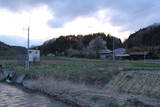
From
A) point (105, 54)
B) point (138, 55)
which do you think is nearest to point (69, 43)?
point (105, 54)

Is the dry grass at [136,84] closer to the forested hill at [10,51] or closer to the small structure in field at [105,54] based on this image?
the small structure in field at [105,54]

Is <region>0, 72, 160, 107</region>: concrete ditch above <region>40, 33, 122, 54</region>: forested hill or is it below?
below

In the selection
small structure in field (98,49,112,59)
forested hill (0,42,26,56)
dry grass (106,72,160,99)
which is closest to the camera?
dry grass (106,72,160,99)

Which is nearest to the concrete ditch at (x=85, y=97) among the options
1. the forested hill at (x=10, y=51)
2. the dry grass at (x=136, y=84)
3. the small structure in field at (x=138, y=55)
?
the dry grass at (x=136, y=84)

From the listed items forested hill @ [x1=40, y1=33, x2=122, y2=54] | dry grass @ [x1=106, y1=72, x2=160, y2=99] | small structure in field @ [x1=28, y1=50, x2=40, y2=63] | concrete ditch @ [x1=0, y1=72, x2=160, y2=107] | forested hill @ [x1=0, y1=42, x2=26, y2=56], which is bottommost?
concrete ditch @ [x1=0, y1=72, x2=160, y2=107]

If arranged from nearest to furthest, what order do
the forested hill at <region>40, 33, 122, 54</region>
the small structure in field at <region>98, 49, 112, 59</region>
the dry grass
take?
the dry grass → the small structure in field at <region>98, 49, 112, 59</region> → the forested hill at <region>40, 33, 122, 54</region>

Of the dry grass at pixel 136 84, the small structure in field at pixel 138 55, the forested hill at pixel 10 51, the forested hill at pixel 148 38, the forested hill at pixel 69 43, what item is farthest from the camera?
the forested hill at pixel 69 43

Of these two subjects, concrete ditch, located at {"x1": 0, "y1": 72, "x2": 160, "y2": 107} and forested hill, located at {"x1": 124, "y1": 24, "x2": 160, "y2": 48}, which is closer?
concrete ditch, located at {"x1": 0, "y1": 72, "x2": 160, "y2": 107}

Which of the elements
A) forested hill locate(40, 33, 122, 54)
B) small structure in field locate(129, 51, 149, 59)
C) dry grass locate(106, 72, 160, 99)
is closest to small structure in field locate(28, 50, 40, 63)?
dry grass locate(106, 72, 160, 99)

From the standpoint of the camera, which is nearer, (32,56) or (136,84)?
(136,84)

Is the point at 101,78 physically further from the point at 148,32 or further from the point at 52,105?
the point at 148,32

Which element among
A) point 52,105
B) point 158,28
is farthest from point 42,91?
point 158,28

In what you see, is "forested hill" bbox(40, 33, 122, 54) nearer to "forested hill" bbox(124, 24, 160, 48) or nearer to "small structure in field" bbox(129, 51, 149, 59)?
"forested hill" bbox(124, 24, 160, 48)

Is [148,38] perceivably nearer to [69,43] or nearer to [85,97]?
[69,43]
